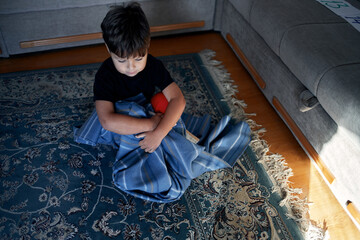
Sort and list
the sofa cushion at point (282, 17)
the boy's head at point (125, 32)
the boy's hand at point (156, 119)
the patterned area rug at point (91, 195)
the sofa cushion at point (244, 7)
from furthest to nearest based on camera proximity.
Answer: the sofa cushion at point (244, 7), the sofa cushion at point (282, 17), the boy's hand at point (156, 119), the patterned area rug at point (91, 195), the boy's head at point (125, 32)

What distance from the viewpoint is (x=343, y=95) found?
102 cm

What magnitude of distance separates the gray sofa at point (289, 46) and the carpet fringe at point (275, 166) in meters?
0.13

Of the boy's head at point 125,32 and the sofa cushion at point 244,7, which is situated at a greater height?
the boy's head at point 125,32

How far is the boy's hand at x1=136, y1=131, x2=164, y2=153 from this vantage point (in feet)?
3.62

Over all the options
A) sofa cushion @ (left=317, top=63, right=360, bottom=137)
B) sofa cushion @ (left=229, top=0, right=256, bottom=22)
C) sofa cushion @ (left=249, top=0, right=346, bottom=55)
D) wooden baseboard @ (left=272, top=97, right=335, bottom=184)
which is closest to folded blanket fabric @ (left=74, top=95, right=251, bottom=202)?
wooden baseboard @ (left=272, top=97, right=335, bottom=184)

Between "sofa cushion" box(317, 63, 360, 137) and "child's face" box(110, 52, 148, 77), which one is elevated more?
"child's face" box(110, 52, 148, 77)

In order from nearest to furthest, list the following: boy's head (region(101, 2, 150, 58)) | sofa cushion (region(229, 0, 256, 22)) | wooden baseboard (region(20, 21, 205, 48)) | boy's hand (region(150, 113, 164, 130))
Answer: boy's head (region(101, 2, 150, 58)), boy's hand (region(150, 113, 164, 130)), sofa cushion (region(229, 0, 256, 22)), wooden baseboard (region(20, 21, 205, 48))

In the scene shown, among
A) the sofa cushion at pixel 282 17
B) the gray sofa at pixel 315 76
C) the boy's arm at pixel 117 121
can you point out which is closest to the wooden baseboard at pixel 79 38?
the gray sofa at pixel 315 76

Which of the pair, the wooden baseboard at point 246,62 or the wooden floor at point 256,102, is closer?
the wooden floor at point 256,102

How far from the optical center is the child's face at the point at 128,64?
3.18ft

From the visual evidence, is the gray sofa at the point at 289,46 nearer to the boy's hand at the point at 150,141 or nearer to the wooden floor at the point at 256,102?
the wooden floor at the point at 256,102

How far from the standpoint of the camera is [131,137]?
1145 millimetres

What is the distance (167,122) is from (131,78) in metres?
0.21

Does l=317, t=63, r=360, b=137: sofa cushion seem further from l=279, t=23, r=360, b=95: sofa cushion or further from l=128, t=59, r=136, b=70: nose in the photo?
l=128, t=59, r=136, b=70: nose
